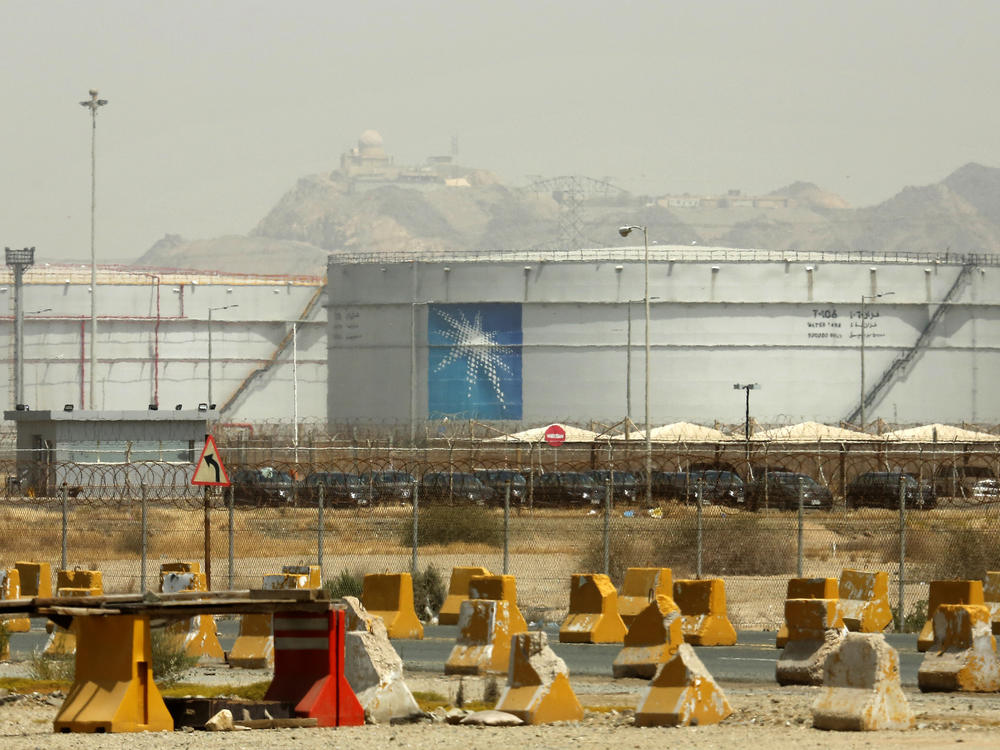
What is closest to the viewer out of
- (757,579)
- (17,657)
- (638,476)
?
(17,657)

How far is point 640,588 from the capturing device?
75.9ft

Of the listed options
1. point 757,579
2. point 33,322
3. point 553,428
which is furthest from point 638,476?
point 33,322

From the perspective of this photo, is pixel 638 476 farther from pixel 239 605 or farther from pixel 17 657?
pixel 239 605

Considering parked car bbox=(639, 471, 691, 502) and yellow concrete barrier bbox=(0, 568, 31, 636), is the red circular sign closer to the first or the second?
parked car bbox=(639, 471, 691, 502)

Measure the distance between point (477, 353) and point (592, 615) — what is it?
57424 millimetres

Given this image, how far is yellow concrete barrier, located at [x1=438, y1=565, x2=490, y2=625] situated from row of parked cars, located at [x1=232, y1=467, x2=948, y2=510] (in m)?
21.6

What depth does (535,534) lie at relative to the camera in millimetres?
41781

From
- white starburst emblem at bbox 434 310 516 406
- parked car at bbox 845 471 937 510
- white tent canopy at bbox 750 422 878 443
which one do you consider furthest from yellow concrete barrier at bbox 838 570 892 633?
white starburst emblem at bbox 434 310 516 406

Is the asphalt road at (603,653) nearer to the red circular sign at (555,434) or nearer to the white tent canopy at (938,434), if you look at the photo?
the red circular sign at (555,434)

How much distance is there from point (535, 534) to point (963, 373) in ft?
140

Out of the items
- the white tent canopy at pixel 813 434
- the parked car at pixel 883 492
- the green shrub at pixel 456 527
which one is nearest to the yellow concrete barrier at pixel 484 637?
the green shrub at pixel 456 527

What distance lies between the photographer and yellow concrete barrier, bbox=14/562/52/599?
78.2ft

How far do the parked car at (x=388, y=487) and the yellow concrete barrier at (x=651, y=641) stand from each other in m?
27.5

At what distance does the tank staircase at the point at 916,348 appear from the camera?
78312 millimetres
